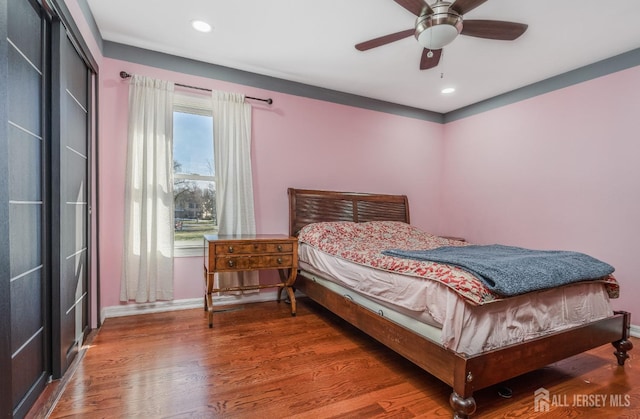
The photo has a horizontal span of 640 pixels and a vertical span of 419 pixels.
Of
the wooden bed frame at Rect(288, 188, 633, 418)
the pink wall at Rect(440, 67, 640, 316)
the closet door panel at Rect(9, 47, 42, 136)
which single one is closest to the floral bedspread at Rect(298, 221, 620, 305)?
the wooden bed frame at Rect(288, 188, 633, 418)

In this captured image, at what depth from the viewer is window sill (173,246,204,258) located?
3.04 meters

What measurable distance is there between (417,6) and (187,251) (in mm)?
2815

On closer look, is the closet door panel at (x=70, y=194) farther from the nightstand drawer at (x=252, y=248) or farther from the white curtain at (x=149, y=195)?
the nightstand drawer at (x=252, y=248)

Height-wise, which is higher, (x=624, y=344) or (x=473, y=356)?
(x=473, y=356)

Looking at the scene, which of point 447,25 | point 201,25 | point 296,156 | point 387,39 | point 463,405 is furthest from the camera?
point 296,156

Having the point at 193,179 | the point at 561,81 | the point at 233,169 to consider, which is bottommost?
the point at 193,179

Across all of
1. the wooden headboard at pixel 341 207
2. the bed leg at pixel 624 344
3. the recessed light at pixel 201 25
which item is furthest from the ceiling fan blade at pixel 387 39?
the bed leg at pixel 624 344

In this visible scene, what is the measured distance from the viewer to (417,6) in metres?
1.75

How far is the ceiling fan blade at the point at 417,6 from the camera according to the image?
1.71 metres

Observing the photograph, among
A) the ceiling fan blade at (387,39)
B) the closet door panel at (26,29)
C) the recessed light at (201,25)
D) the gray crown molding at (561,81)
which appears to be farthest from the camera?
the gray crown molding at (561,81)

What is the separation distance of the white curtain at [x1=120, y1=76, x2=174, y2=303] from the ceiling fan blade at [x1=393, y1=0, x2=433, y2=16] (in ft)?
→ 7.27

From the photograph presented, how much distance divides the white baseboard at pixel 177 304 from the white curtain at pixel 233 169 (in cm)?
22

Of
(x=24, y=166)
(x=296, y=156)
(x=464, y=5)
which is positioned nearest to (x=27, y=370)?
(x=24, y=166)

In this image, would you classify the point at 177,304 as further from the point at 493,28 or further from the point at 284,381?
the point at 493,28
